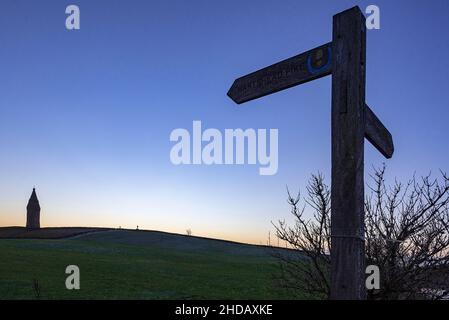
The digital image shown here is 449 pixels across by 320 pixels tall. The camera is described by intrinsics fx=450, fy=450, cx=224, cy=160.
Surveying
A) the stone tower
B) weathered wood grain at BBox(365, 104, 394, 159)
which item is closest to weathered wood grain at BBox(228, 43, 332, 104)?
weathered wood grain at BBox(365, 104, 394, 159)

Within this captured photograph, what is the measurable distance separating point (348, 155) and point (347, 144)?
0.08 m

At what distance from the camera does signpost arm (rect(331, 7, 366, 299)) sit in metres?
3.03

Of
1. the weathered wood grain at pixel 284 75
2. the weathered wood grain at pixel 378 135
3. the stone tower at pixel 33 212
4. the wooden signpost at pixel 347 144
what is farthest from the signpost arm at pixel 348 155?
the stone tower at pixel 33 212

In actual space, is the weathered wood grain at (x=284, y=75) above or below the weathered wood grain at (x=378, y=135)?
above

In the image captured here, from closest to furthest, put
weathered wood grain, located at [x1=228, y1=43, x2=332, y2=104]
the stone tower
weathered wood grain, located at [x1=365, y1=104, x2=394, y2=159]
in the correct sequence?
weathered wood grain, located at [x1=228, y1=43, x2=332, y2=104] → weathered wood grain, located at [x1=365, y1=104, x2=394, y2=159] → the stone tower

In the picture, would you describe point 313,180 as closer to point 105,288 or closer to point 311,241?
point 311,241

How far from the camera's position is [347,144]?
10.3 feet

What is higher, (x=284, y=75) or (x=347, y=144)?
(x=284, y=75)

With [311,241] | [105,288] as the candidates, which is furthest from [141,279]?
[311,241]

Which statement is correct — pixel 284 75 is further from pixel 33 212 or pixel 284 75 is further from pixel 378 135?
pixel 33 212

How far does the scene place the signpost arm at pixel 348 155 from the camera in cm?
303

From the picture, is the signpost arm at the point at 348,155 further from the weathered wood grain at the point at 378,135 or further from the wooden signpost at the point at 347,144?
the weathered wood grain at the point at 378,135

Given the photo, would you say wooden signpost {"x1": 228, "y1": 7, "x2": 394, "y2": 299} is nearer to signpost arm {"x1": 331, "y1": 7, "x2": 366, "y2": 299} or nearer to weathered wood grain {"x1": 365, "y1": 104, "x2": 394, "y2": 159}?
signpost arm {"x1": 331, "y1": 7, "x2": 366, "y2": 299}

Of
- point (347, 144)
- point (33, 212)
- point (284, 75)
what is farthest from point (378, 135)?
point (33, 212)
